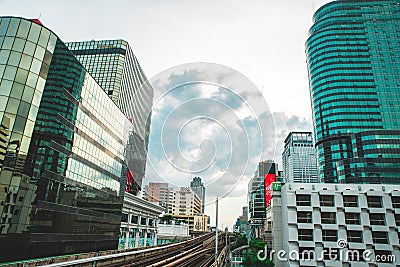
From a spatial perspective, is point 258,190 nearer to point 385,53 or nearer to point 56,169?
point 385,53

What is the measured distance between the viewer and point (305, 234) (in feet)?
121

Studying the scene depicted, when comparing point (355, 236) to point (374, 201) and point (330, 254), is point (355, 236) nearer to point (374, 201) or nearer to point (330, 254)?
point (330, 254)

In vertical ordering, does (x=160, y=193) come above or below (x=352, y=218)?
above

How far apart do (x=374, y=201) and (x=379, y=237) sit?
4921 millimetres

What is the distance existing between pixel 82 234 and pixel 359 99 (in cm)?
10352

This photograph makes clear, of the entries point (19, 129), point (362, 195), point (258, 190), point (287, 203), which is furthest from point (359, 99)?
point (19, 129)

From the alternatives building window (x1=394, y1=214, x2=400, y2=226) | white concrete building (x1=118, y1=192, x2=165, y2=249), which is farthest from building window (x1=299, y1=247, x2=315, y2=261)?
white concrete building (x1=118, y1=192, x2=165, y2=249)

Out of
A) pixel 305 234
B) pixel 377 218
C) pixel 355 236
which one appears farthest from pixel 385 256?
pixel 305 234

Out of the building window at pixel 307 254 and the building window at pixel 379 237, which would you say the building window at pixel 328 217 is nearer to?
the building window at pixel 307 254

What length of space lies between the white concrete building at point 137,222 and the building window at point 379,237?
41298 mm

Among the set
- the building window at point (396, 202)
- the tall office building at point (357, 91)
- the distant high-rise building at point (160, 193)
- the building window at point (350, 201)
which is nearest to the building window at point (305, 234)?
the building window at point (350, 201)

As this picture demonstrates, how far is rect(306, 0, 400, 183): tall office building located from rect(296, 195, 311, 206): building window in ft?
198

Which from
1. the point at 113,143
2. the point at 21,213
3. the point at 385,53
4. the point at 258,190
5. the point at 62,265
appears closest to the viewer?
the point at 62,265

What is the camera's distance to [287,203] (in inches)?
1507
